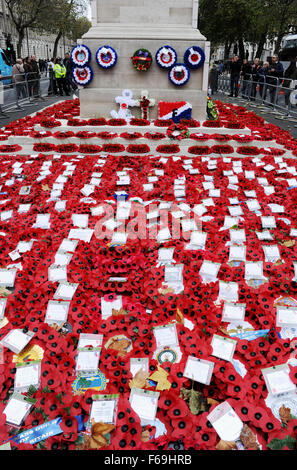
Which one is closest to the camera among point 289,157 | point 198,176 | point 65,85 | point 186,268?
point 186,268

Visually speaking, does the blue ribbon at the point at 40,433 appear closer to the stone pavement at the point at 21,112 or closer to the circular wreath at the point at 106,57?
the circular wreath at the point at 106,57

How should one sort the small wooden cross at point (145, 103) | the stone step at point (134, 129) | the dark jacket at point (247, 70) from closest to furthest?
the stone step at point (134, 129)
the small wooden cross at point (145, 103)
the dark jacket at point (247, 70)

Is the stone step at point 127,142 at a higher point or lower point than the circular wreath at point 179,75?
lower

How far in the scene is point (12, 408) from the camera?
2270 mm

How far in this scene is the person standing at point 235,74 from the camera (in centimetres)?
1583

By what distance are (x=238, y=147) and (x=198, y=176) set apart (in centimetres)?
209

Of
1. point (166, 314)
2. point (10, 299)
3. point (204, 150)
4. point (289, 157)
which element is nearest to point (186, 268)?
point (166, 314)

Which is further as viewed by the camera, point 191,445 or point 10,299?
point 10,299

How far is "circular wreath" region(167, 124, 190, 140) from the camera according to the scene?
7.82 meters

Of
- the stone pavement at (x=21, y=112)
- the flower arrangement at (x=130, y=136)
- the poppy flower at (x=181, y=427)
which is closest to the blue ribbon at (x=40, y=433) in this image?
the poppy flower at (x=181, y=427)

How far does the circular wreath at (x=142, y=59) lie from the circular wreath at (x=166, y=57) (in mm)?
233

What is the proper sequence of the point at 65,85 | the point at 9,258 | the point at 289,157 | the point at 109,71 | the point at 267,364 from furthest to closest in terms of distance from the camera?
1. the point at 65,85
2. the point at 109,71
3. the point at 289,157
4. the point at 9,258
5. the point at 267,364

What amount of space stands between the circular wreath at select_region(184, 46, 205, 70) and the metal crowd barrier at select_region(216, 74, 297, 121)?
4.24 m

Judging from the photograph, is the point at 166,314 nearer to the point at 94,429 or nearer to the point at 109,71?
the point at 94,429
